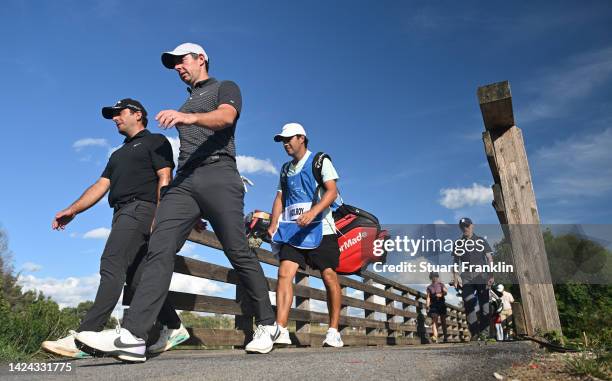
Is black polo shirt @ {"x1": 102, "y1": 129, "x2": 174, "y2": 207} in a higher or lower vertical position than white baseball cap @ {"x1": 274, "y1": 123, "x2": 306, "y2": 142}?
lower

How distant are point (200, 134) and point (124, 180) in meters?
0.87

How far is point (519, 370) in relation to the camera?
297 centimetres

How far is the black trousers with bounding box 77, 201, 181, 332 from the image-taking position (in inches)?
166

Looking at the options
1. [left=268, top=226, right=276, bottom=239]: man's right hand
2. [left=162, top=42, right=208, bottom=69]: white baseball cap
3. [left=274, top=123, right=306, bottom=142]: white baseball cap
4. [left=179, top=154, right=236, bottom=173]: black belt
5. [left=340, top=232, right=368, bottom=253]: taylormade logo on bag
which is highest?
[left=162, top=42, right=208, bottom=69]: white baseball cap

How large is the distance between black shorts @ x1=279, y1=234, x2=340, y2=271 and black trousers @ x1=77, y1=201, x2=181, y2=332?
1.42 meters

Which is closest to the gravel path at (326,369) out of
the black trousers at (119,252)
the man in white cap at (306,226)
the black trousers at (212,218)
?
the black trousers at (119,252)

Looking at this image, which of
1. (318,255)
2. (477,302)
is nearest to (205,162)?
(318,255)

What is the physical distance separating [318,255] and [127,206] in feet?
6.35

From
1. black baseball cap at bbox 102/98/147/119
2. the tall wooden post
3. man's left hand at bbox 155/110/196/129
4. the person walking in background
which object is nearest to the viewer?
man's left hand at bbox 155/110/196/129

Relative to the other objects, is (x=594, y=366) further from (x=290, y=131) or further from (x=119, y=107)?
(x=119, y=107)

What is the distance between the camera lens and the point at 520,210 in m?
5.18

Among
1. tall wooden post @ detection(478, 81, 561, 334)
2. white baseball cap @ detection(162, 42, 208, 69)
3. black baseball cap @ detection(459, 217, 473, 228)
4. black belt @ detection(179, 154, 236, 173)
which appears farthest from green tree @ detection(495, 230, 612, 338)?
white baseball cap @ detection(162, 42, 208, 69)

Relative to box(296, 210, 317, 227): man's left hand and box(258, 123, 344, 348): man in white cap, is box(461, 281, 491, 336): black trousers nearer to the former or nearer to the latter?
box(258, 123, 344, 348): man in white cap

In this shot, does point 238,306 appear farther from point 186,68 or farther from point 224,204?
point 186,68
